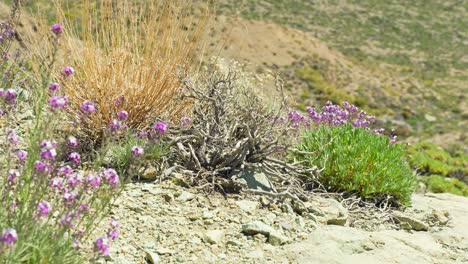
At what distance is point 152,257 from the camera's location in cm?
306

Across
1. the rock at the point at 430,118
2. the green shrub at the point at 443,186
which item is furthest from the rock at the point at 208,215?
the rock at the point at 430,118

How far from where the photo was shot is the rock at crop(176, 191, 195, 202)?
3905mm

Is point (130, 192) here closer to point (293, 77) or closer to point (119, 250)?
point (119, 250)

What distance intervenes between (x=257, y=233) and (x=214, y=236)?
1.18 feet

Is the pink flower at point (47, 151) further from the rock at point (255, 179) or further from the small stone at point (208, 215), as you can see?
the rock at point (255, 179)

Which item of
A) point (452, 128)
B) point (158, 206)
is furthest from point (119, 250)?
point (452, 128)

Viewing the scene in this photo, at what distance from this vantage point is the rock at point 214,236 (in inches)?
136

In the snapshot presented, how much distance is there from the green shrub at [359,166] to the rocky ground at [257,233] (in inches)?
13.7

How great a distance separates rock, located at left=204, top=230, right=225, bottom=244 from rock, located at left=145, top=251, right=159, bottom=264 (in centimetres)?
46

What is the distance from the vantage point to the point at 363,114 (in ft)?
22.6

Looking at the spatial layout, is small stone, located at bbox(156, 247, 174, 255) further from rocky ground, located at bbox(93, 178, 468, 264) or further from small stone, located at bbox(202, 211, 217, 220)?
small stone, located at bbox(202, 211, 217, 220)

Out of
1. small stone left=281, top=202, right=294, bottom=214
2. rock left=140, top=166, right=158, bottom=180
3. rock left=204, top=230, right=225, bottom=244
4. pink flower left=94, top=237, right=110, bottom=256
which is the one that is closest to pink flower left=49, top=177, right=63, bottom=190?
pink flower left=94, top=237, right=110, bottom=256

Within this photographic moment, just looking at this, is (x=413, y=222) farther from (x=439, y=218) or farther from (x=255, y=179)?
(x=255, y=179)

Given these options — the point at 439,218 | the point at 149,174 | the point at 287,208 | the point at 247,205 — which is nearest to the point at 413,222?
the point at 439,218
